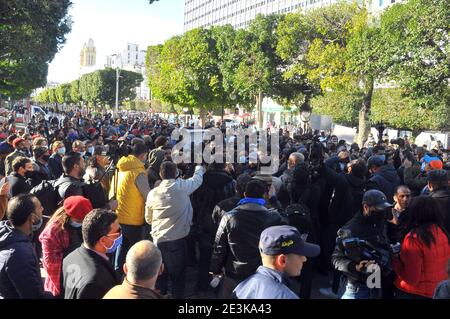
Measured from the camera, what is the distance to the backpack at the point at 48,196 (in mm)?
5410

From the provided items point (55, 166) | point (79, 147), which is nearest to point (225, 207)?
point (55, 166)

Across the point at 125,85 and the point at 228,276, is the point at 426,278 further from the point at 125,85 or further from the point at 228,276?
the point at 125,85

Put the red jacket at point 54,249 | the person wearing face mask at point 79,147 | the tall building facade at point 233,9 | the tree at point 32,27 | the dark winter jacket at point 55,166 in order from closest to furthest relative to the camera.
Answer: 1. the red jacket at point 54,249
2. the dark winter jacket at point 55,166
3. the person wearing face mask at point 79,147
4. the tree at point 32,27
5. the tall building facade at point 233,9

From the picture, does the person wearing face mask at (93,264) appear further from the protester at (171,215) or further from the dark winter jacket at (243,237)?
the protester at (171,215)

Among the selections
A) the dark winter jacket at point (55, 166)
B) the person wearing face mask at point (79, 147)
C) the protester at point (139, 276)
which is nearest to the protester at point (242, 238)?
the protester at point (139, 276)

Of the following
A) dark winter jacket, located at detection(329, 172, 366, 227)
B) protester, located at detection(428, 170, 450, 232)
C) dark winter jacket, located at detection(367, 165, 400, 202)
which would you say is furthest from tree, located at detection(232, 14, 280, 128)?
protester, located at detection(428, 170, 450, 232)

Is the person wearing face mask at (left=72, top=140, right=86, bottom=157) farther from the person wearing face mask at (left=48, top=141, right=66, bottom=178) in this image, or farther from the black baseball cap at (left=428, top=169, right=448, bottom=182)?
the black baseball cap at (left=428, top=169, right=448, bottom=182)

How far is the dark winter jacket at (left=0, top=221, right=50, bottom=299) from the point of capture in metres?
3.20

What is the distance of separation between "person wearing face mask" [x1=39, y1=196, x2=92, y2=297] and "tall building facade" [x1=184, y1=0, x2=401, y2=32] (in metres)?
70.1

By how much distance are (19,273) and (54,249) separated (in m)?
0.64

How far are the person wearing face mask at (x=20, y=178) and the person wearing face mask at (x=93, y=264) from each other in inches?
102

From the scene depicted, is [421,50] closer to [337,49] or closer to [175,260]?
[337,49]

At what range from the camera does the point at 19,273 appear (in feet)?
10.6
